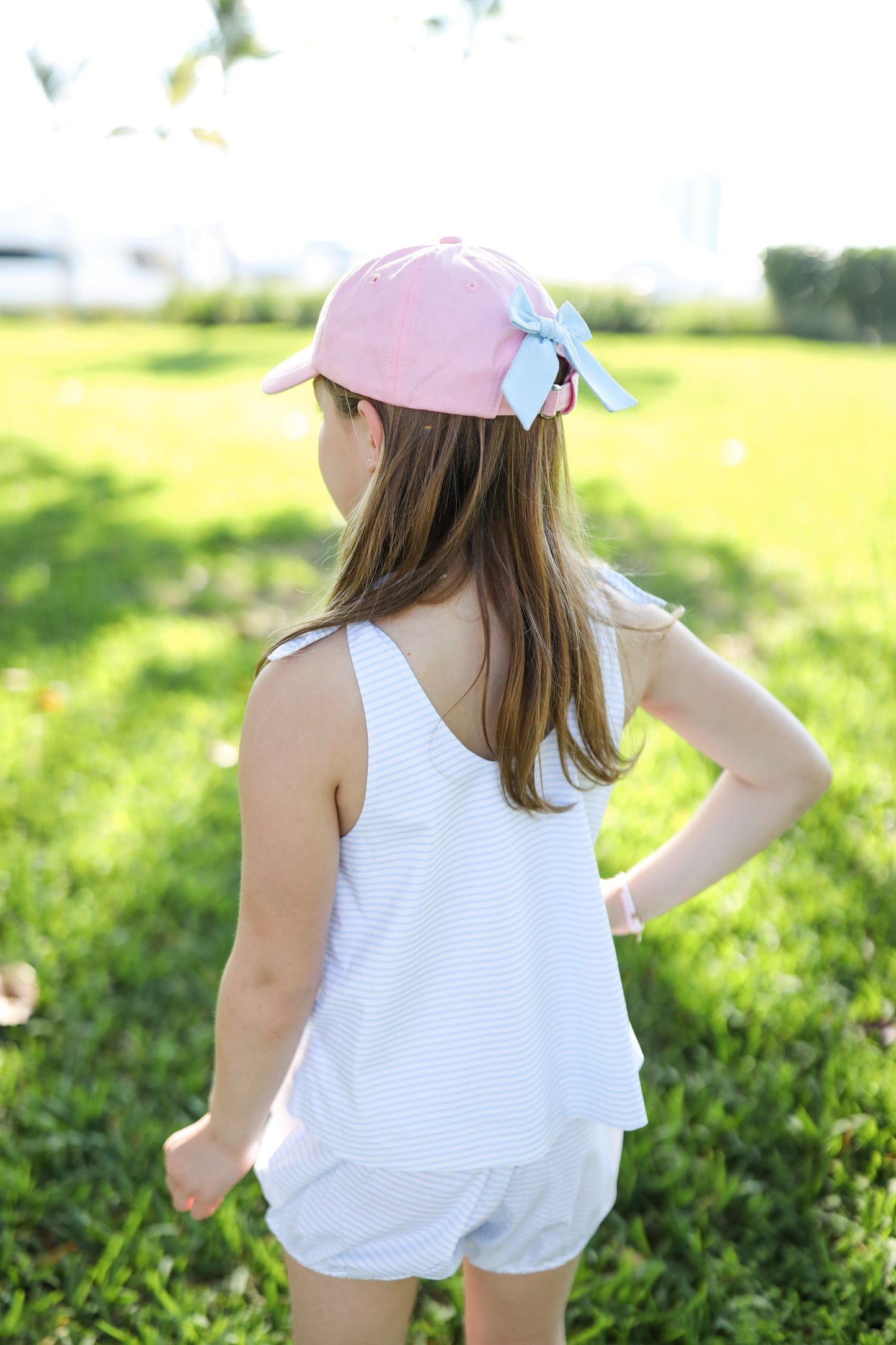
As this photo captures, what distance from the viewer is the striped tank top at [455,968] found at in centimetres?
115

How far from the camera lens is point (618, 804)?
3.04 m

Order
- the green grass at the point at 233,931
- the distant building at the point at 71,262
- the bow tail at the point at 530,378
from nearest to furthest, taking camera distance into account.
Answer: the bow tail at the point at 530,378
the green grass at the point at 233,931
the distant building at the point at 71,262

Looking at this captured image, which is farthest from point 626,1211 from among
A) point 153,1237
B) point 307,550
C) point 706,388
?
point 706,388

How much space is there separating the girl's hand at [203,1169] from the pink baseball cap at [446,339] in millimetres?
844

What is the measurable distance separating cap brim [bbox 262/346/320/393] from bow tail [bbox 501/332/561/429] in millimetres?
232

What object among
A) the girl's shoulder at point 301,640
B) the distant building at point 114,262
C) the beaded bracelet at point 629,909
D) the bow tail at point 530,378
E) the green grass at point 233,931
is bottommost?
the distant building at point 114,262

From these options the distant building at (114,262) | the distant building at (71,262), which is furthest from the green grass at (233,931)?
the distant building at (71,262)

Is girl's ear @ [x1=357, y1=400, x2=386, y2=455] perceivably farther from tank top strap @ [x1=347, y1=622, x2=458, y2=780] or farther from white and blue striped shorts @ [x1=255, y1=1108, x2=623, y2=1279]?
white and blue striped shorts @ [x1=255, y1=1108, x2=623, y2=1279]

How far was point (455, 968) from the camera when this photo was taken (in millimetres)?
1223

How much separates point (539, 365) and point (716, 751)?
0.60 metres

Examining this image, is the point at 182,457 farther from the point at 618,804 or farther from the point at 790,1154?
the point at 790,1154

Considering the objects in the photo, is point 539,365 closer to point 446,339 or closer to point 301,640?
point 446,339

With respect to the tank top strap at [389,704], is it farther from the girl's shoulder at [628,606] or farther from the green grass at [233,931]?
the green grass at [233,931]

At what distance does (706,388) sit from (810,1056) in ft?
28.1
